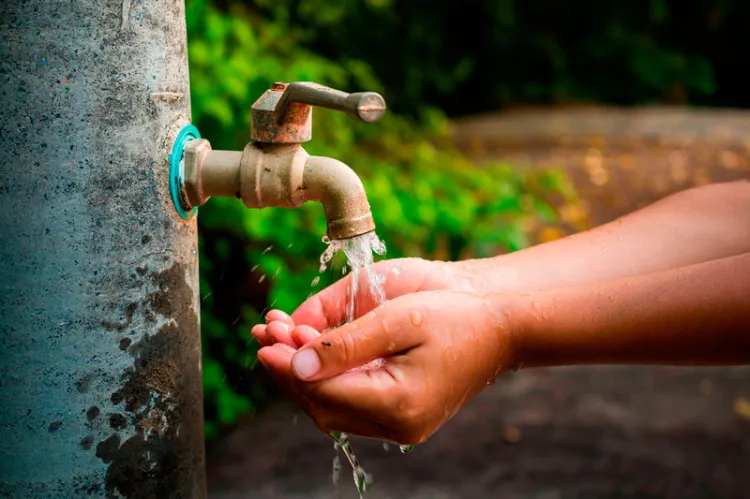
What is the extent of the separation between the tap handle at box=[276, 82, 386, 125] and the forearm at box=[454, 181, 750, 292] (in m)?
A: 0.63

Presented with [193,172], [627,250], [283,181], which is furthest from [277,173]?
[627,250]

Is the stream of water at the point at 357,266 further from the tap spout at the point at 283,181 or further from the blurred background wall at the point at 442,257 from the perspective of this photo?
the blurred background wall at the point at 442,257

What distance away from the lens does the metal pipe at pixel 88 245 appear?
3.81 feet

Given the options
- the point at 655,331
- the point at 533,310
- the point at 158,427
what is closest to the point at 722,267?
the point at 655,331

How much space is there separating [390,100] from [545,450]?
4557 millimetres

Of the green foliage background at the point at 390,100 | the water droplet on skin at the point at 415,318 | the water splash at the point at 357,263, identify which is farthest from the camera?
the green foliage background at the point at 390,100

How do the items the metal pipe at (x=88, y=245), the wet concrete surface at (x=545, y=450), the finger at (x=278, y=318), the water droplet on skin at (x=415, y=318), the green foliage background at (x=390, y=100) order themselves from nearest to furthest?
the metal pipe at (x=88, y=245) < the water droplet on skin at (x=415, y=318) < the finger at (x=278, y=318) < the green foliage background at (x=390, y=100) < the wet concrete surface at (x=545, y=450)

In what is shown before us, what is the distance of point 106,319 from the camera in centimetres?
122

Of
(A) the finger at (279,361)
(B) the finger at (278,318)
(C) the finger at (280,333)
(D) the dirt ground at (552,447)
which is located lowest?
(D) the dirt ground at (552,447)

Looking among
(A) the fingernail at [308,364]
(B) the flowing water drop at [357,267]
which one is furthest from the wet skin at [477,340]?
(B) the flowing water drop at [357,267]

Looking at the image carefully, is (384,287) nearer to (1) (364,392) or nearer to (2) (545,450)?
(1) (364,392)

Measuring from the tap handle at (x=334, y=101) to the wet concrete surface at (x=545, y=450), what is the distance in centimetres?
208

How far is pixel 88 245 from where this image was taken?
120 cm

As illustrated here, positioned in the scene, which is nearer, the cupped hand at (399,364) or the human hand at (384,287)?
the cupped hand at (399,364)
